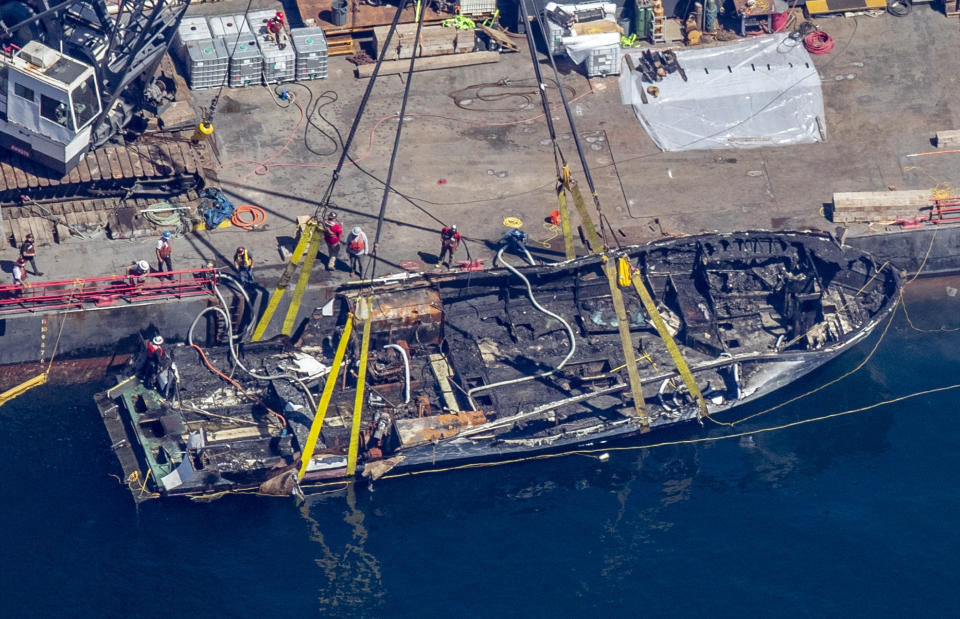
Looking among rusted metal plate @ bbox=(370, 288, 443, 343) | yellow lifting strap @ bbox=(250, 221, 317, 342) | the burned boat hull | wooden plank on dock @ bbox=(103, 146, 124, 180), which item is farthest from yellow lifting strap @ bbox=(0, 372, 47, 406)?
rusted metal plate @ bbox=(370, 288, 443, 343)

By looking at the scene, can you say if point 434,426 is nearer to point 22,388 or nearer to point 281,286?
point 281,286

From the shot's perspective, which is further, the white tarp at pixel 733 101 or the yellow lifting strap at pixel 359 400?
the white tarp at pixel 733 101

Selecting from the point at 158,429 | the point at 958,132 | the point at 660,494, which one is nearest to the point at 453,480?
the point at 660,494

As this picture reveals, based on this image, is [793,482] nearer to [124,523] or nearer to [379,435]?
[379,435]

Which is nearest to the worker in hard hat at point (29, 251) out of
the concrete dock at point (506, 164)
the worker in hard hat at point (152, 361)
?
the concrete dock at point (506, 164)

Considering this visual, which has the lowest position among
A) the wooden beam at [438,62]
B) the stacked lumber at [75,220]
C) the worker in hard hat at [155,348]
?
the worker in hard hat at [155,348]

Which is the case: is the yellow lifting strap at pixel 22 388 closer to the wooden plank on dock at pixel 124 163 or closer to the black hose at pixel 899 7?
the wooden plank on dock at pixel 124 163
